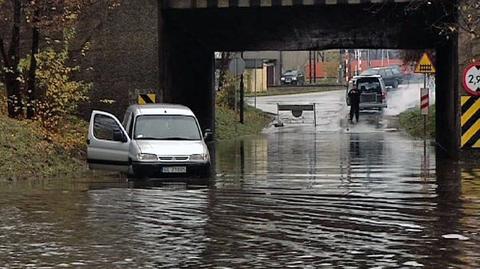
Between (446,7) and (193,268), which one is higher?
(446,7)

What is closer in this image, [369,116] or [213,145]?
[213,145]

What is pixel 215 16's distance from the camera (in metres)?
29.7

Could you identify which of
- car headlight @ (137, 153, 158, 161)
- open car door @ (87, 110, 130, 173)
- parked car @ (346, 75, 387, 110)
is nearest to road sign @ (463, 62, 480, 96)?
car headlight @ (137, 153, 158, 161)

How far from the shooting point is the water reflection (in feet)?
36.4

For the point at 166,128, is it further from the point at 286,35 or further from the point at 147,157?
the point at 286,35

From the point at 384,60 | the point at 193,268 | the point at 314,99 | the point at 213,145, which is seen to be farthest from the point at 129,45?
the point at 384,60

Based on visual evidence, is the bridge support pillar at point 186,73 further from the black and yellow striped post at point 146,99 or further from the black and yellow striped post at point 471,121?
the black and yellow striped post at point 471,121

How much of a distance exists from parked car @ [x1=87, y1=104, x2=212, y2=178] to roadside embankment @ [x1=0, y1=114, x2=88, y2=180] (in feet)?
3.33

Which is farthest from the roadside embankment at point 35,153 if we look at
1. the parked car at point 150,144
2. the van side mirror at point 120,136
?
the van side mirror at point 120,136

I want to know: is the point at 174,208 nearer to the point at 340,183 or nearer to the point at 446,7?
the point at 340,183

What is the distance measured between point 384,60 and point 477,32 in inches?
4556

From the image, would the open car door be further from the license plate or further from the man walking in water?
the man walking in water

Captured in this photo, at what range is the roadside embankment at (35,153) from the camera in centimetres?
2173

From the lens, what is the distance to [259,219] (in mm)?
14383
